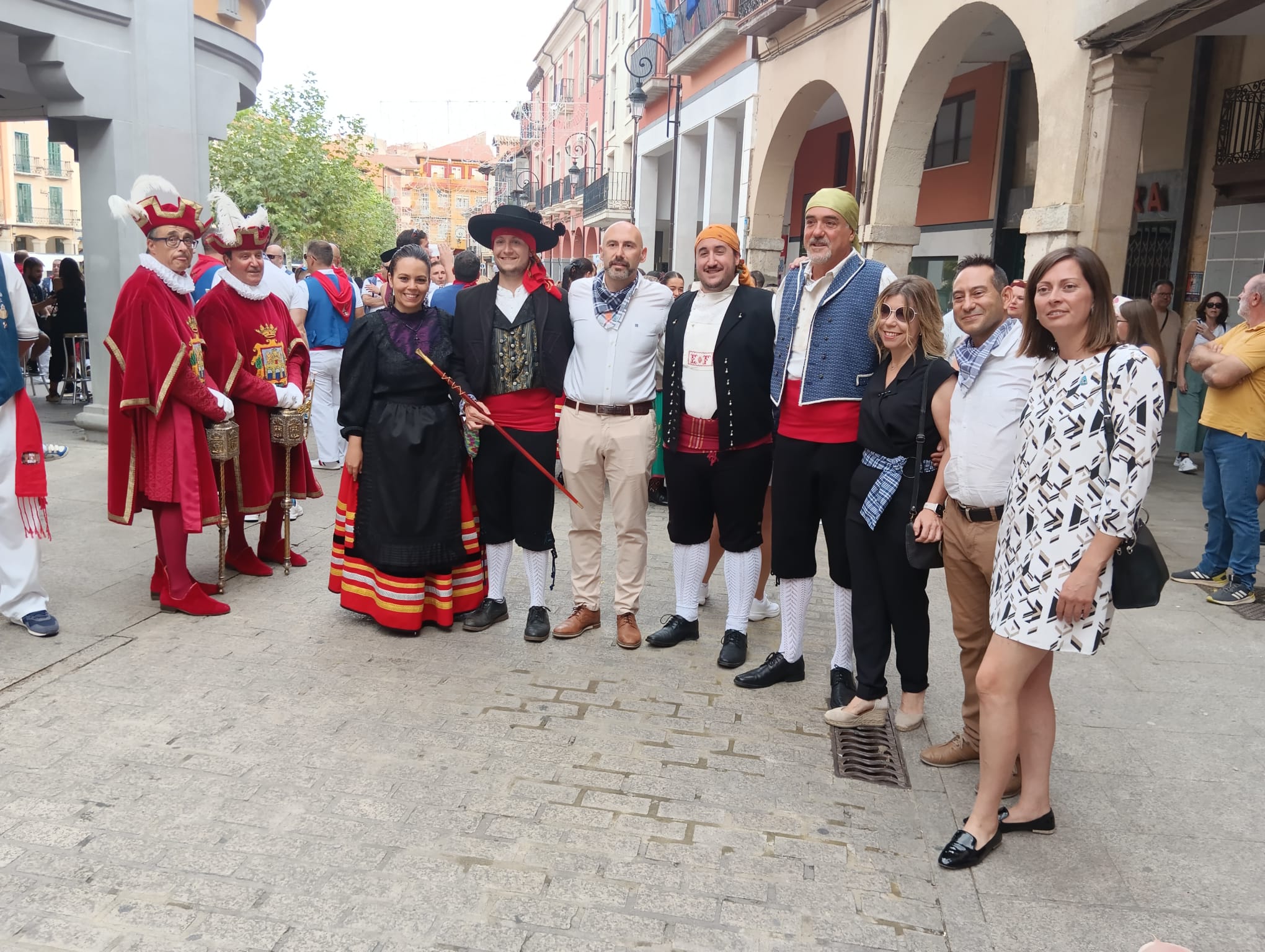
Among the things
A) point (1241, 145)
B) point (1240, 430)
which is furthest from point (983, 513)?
point (1241, 145)

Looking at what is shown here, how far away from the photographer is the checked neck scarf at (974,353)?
327 centimetres

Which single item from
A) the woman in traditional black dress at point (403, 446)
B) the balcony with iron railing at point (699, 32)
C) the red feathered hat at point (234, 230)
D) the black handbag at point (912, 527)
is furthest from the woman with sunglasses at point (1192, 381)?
the balcony with iron railing at point (699, 32)

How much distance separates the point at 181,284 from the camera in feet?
15.8

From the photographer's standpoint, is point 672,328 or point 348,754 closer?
point 348,754

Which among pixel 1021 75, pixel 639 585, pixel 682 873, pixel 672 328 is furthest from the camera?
pixel 1021 75

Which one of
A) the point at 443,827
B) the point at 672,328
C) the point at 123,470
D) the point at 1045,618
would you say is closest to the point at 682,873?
the point at 443,827

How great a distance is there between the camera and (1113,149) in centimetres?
732

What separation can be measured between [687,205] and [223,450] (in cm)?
1436

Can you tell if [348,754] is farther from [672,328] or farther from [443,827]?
[672,328]

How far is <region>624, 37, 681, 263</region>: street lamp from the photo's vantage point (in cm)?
1753

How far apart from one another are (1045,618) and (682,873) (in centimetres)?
131

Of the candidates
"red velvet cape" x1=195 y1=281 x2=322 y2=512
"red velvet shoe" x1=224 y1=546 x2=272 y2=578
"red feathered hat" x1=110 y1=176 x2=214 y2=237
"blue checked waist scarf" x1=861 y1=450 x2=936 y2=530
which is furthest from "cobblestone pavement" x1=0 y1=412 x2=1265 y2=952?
"red feathered hat" x1=110 y1=176 x2=214 y2=237

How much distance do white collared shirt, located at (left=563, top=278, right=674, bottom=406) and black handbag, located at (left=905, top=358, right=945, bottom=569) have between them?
1.52m

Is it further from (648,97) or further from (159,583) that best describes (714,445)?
(648,97)
